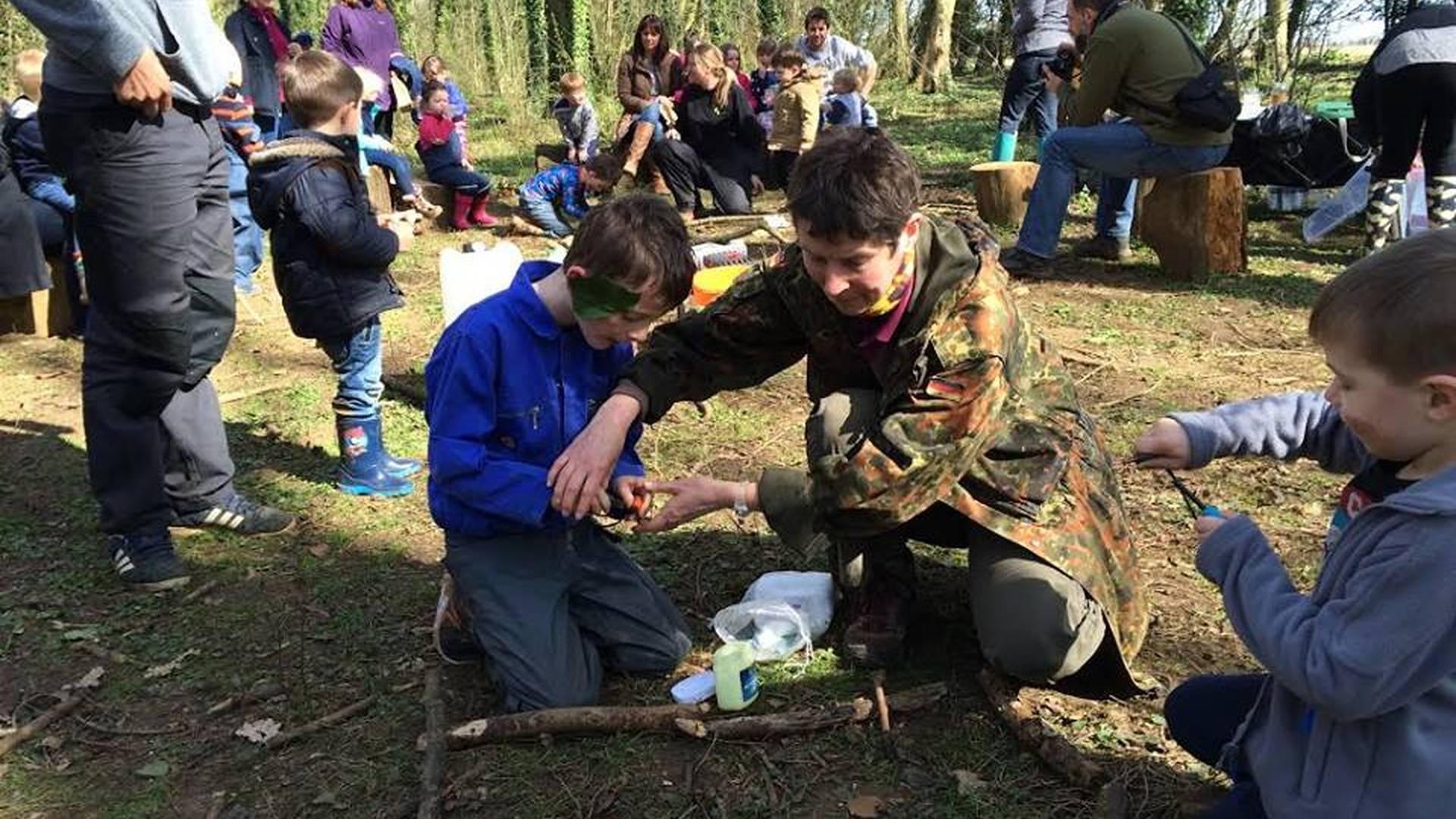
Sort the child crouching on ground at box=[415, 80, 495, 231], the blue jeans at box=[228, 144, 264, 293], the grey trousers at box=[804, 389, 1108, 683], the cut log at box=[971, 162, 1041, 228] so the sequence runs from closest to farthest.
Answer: the grey trousers at box=[804, 389, 1108, 683], the blue jeans at box=[228, 144, 264, 293], the cut log at box=[971, 162, 1041, 228], the child crouching on ground at box=[415, 80, 495, 231]

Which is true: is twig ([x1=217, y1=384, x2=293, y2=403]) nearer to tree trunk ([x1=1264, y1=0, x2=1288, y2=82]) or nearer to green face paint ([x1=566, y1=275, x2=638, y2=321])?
green face paint ([x1=566, y1=275, x2=638, y2=321])

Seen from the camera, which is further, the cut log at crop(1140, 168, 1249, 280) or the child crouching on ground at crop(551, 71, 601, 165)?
the child crouching on ground at crop(551, 71, 601, 165)

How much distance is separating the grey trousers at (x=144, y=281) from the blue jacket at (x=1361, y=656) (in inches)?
111

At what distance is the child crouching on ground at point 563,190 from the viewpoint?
9.21 meters

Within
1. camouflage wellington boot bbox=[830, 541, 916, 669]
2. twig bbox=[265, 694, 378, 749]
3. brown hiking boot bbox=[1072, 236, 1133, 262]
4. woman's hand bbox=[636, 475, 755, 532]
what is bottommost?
twig bbox=[265, 694, 378, 749]

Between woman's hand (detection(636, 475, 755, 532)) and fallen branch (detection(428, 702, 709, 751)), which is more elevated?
woman's hand (detection(636, 475, 755, 532))

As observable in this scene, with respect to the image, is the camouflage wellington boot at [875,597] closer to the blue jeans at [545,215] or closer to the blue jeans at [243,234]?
the blue jeans at [243,234]

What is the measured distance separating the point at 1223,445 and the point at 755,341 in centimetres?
126

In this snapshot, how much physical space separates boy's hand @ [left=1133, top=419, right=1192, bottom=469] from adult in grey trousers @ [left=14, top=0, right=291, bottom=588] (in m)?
2.64

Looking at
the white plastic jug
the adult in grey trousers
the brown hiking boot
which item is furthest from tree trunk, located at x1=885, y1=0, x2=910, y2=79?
the adult in grey trousers

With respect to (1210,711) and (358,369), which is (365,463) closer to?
(358,369)

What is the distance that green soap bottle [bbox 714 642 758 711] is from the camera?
2.71 meters

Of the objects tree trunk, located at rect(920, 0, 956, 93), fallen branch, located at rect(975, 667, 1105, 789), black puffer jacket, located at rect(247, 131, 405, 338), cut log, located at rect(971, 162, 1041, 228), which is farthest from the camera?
tree trunk, located at rect(920, 0, 956, 93)

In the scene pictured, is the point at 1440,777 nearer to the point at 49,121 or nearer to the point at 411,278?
the point at 49,121
